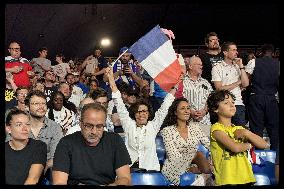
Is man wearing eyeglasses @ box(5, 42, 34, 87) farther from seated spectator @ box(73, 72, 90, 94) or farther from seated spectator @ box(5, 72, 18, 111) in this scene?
seated spectator @ box(73, 72, 90, 94)

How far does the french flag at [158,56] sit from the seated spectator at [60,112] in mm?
1882

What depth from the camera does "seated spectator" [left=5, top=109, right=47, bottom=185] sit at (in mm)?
5348

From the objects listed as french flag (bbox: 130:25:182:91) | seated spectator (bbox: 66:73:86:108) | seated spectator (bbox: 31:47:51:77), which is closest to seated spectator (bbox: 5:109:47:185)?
french flag (bbox: 130:25:182:91)

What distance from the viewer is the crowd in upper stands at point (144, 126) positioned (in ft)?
16.3

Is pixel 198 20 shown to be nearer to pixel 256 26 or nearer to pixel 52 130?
pixel 256 26

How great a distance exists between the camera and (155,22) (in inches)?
716

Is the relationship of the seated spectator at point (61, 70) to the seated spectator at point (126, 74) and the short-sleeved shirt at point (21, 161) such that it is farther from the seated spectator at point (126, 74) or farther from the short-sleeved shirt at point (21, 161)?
the short-sleeved shirt at point (21, 161)

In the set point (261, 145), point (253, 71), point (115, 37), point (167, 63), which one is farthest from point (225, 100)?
point (115, 37)

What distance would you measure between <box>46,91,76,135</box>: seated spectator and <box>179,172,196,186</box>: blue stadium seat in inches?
112

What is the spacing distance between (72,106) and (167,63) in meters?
2.39

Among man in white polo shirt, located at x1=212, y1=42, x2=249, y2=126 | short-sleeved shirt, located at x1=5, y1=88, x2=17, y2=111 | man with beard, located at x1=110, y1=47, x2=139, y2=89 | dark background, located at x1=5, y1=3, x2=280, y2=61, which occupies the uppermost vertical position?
dark background, located at x1=5, y1=3, x2=280, y2=61

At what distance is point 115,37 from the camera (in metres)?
19.3

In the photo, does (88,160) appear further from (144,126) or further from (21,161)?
(144,126)

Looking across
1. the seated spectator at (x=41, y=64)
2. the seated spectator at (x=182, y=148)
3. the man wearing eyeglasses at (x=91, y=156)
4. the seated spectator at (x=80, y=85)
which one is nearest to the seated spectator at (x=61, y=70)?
the seated spectator at (x=41, y=64)
